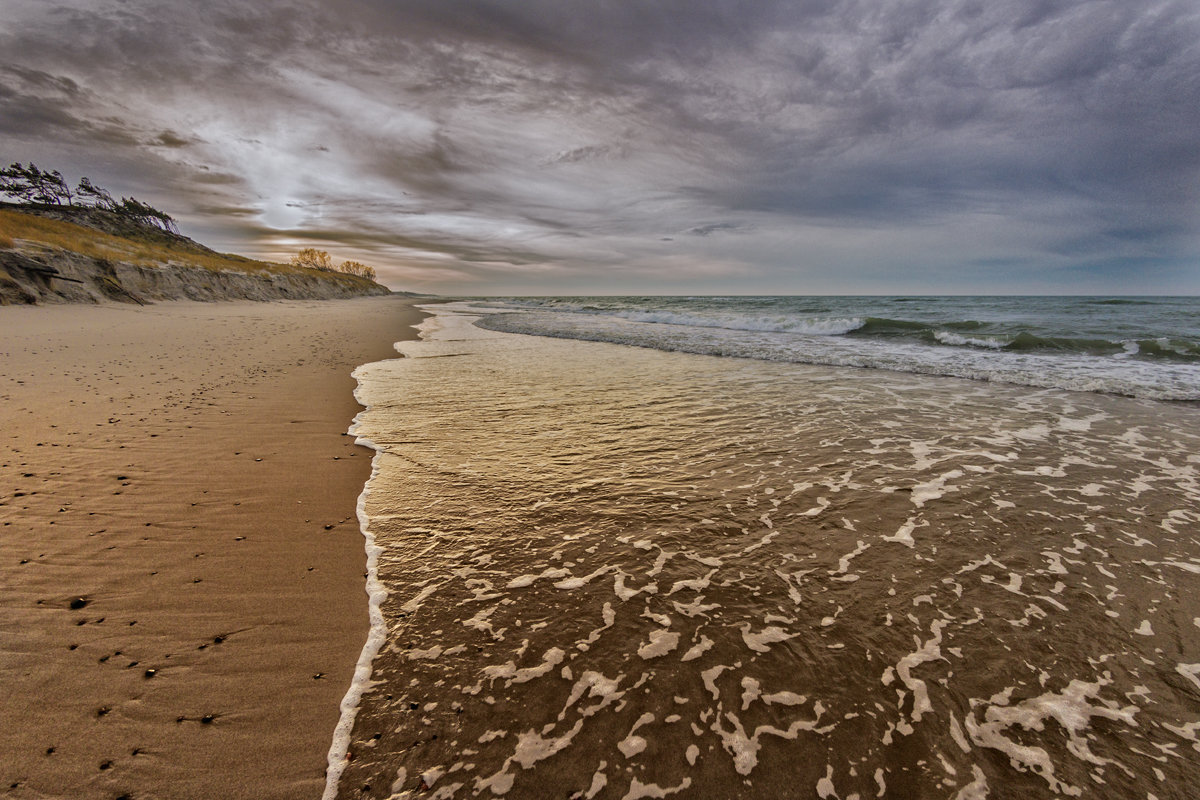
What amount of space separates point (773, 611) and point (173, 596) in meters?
4.58

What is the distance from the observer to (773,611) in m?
3.55

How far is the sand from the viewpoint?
2.35 metres

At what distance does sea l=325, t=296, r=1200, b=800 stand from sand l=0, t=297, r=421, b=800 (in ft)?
1.21

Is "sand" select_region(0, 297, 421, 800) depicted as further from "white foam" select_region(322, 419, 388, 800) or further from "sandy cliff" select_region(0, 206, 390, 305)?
"sandy cliff" select_region(0, 206, 390, 305)

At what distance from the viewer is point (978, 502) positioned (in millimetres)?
5398

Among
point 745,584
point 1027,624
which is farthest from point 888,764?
point 1027,624

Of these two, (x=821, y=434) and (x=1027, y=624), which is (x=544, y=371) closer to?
(x=821, y=434)

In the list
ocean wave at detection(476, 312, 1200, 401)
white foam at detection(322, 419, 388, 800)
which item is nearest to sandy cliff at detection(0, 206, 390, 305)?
ocean wave at detection(476, 312, 1200, 401)

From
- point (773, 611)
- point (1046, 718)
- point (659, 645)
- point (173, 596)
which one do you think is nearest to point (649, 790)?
point (659, 645)

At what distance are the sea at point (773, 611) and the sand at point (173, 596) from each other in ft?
1.21

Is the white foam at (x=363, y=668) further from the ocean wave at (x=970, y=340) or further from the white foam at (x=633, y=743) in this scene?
the ocean wave at (x=970, y=340)

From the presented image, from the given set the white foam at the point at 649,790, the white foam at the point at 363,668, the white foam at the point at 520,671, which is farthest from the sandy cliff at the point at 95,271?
the white foam at the point at 649,790

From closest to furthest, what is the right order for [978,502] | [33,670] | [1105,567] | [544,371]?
[33,670] → [1105,567] → [978,502] → [544,371]

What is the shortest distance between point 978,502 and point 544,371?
10.2 metres
